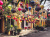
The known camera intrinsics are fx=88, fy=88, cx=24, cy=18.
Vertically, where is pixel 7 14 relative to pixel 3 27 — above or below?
above

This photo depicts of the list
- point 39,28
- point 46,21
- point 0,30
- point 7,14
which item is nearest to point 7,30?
point 0,30

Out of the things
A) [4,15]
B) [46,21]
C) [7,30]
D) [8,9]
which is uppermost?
[8,9]

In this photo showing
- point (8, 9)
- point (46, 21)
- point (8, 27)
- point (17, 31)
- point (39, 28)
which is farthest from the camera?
point (46, 21)

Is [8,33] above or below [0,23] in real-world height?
below

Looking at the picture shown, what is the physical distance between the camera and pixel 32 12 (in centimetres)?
2000

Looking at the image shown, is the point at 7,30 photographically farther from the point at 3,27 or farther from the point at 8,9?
the point at 8,9

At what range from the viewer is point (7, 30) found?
38.5 feet

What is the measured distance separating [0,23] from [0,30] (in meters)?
1.00

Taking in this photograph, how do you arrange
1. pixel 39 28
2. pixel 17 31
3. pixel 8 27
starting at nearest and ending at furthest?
pixel 8 27
pixel 17 31
pixel 39 28

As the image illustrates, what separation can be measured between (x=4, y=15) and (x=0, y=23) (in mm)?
2253

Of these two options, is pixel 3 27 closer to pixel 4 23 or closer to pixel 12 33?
pixel 4 23

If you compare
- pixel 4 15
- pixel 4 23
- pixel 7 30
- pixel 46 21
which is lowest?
pixel 46 21

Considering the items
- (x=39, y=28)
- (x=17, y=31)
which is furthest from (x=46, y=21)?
(x=17, y=31)

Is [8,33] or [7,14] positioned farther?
[8,33]
